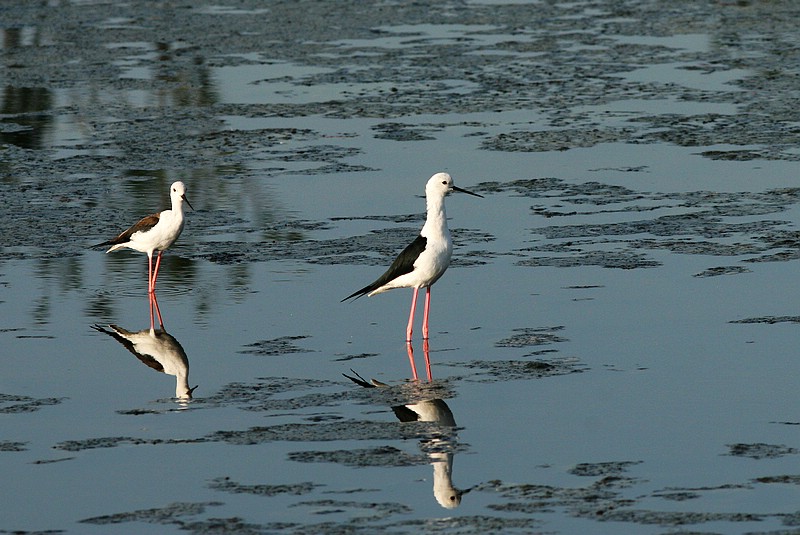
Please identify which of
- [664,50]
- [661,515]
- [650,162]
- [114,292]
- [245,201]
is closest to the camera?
[661,515]

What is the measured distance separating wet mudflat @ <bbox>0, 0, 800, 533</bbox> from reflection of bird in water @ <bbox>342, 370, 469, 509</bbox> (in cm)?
2

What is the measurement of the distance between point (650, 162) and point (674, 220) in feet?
A: 8.19

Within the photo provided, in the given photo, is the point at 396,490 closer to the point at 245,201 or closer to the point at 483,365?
the point at 483,365

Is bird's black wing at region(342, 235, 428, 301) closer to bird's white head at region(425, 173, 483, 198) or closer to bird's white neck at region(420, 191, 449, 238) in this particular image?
bird's white neck at region(420, 191, 449, 238)

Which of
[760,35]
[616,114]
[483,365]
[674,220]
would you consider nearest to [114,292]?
[483,365]

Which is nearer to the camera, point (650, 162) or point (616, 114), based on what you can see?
point (650, 162)

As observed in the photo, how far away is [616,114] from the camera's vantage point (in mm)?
18250

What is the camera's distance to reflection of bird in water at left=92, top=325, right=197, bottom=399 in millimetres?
9641

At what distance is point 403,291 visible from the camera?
40.3 feet

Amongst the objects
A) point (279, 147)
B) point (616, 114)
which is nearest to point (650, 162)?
point (616, 114)

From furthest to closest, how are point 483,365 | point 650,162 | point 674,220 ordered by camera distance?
1. point 650,162
2. point 674,220
3. point 483,365

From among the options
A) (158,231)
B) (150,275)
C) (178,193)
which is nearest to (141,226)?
(158,231)

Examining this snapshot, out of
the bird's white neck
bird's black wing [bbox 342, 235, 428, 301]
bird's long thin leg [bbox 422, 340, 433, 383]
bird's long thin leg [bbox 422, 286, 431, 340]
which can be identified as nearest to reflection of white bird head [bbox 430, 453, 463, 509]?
bird's long thin leg [bbox 422, 340, 433, 383]

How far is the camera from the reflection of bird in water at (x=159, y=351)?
31.6 ft
